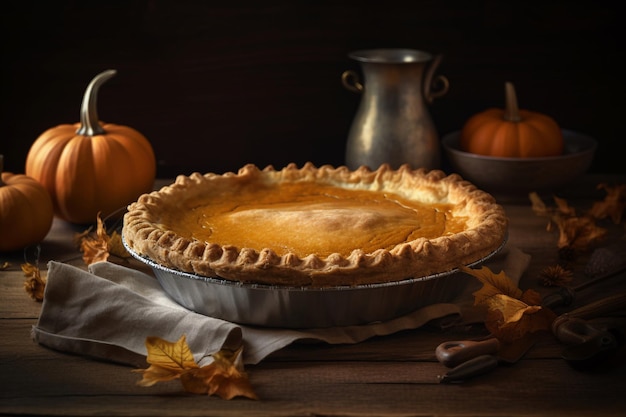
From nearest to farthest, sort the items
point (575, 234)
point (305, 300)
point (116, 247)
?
point (305, 300) → point (116, 247) → point (575, 234)

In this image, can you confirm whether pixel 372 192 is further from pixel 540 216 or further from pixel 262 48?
pixel 262 48

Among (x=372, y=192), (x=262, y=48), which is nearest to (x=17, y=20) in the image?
(x=262, y=48)

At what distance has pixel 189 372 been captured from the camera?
2.02m

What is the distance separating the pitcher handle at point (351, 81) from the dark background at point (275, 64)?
5 centimetres

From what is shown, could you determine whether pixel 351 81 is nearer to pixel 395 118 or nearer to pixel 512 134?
pixel 395 118

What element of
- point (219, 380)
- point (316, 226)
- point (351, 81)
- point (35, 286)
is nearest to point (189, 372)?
point (219, 380)

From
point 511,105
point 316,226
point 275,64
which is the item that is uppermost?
point 275,64

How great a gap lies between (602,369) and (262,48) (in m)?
2.34

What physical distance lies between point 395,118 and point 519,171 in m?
0.56

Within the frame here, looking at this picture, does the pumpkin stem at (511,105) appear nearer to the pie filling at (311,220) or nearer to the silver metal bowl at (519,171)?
the silver metal bowl at (519,171)

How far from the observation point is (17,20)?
149 inches

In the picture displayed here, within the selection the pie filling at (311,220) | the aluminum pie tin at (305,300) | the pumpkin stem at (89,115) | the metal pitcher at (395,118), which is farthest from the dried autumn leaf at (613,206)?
the pumpkin stem at (89,115)

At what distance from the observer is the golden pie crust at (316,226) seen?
85.1 inches

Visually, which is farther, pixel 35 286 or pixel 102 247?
pixel 102 247
